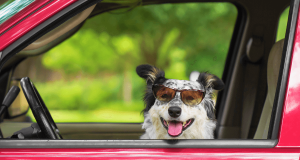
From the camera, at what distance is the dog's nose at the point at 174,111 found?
145 cm

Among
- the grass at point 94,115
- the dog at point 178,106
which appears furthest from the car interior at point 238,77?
the grass at point 94,115

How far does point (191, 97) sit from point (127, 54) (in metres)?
8.26

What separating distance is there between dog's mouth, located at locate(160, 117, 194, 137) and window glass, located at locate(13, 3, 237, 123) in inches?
267

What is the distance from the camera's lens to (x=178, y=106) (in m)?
1.45

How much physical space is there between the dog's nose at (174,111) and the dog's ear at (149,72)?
1.06ft

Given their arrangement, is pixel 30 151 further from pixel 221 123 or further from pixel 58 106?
pixel 58 106

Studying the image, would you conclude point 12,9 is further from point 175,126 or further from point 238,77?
point 238,77

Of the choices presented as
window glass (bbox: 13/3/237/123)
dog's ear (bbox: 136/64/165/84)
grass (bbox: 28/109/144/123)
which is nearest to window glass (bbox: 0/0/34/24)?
dog's ear (bbox: 136/64/165/84)

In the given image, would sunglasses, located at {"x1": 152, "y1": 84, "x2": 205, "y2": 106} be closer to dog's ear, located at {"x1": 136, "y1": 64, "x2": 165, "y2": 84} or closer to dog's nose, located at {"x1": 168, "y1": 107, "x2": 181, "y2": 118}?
dog's nose, located at {"x1": 168, "y1": 107, "x2": 181, "y2": 118}

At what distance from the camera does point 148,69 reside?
1.69m

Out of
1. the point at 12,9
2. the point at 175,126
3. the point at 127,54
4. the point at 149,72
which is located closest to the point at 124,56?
the point at 127,54

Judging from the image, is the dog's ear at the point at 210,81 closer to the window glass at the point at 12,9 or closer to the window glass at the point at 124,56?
the window glass at the point at 12,9

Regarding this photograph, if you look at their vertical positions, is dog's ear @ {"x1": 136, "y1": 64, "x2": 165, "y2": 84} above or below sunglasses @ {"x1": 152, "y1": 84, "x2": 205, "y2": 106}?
above

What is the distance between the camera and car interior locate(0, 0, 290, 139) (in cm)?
242
